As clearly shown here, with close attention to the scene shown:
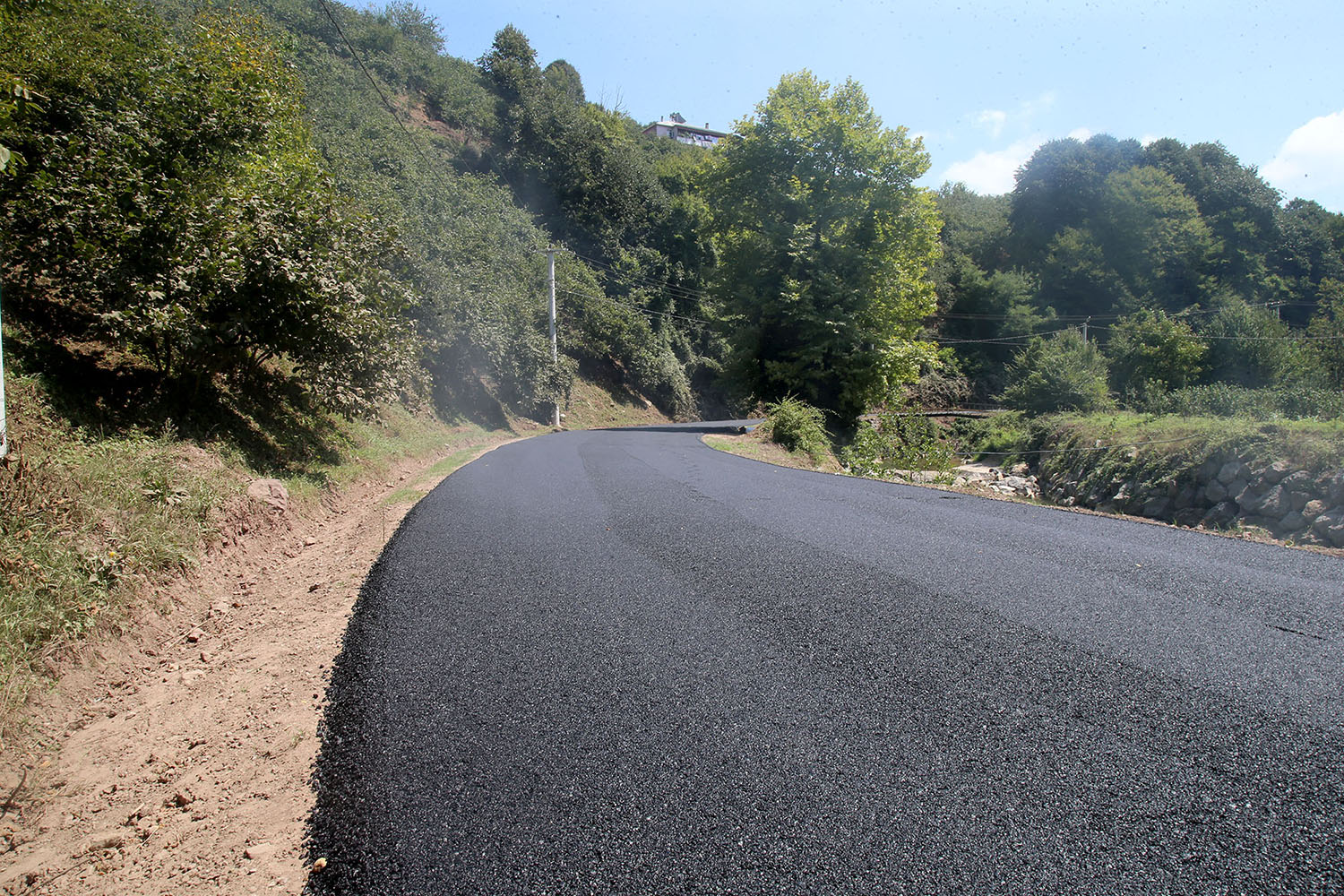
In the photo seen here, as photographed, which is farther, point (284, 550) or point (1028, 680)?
point (284, 550)

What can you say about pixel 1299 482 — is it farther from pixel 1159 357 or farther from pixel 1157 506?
pixel 1159 357

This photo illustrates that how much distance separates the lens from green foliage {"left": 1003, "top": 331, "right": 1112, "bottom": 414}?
28.0 metres

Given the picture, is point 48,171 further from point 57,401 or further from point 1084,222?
point 1084,222

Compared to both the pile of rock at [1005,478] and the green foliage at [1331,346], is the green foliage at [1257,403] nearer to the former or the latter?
the pile of rock at [1005,478]

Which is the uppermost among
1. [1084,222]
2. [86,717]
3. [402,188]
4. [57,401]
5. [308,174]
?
[1084,222]

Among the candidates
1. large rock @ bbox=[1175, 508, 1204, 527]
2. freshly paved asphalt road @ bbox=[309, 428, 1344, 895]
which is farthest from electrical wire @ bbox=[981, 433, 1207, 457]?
freshly paved asphalt road @ bbox=[309, 428, 1344, 895]

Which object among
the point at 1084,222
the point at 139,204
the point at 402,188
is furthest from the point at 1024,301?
the point at 139,204

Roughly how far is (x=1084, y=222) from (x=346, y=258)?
6013 cm

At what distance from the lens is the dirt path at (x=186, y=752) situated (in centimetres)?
254

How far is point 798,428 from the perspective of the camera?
19.2 m

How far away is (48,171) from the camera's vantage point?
688 centimetres

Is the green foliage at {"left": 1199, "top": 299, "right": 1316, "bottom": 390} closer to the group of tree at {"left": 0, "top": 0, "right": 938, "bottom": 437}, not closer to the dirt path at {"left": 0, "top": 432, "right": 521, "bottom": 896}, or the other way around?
the group of tree at {"left": 0, "top": 0, "right": 938, "bottom": 437}

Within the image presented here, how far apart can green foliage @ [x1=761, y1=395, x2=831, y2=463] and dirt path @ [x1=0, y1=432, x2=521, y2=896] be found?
14348 mm

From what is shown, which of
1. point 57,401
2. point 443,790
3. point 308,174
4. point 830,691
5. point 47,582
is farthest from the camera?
point 308,174
